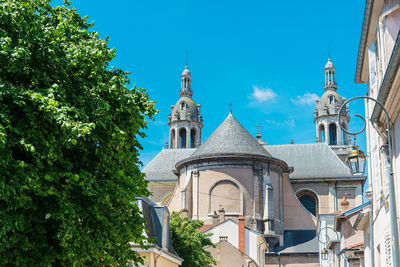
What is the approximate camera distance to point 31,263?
11.8m

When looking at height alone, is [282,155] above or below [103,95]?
above

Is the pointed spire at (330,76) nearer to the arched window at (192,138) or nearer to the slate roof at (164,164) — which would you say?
the arched window at (192,138)

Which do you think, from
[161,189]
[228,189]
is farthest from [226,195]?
[161,189]

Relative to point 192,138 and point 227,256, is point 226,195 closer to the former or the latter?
point 227,256

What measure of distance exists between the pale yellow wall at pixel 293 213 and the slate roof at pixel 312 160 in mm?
5460

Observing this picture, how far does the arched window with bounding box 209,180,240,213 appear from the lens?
50.1 m

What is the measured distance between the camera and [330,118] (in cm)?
7406

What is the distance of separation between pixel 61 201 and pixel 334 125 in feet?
214

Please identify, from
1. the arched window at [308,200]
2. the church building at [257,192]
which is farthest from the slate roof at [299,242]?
the arched window at [308,200]

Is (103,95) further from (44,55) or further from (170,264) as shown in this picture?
(170,264)

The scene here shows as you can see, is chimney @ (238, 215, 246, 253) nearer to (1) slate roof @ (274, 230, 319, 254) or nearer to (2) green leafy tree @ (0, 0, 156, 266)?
(1) slate roof @ (274, 230, 319, 254)

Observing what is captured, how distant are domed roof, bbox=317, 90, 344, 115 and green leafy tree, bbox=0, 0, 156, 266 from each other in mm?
62336

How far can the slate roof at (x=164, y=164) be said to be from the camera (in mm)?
63969

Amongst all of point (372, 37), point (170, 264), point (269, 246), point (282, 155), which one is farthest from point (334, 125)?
point (372, 37)
